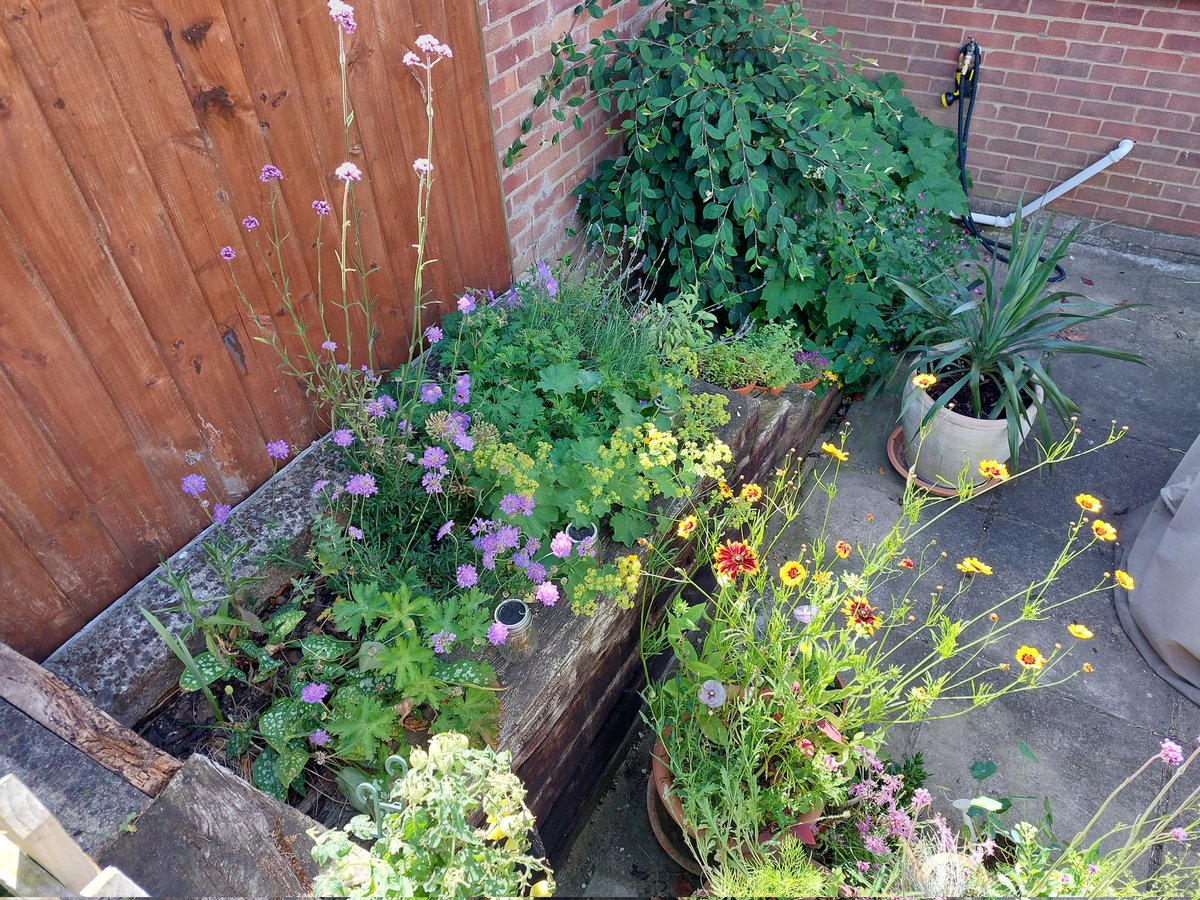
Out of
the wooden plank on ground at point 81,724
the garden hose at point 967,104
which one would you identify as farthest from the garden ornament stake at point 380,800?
the garden hose at point 967,104

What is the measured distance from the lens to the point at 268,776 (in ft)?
5.16

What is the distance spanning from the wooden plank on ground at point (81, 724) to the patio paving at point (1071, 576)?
1161mm

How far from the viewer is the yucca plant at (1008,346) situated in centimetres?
279

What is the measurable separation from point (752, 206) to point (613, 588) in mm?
1765

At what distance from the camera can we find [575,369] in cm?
228

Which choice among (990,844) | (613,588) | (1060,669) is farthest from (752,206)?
(990,844)

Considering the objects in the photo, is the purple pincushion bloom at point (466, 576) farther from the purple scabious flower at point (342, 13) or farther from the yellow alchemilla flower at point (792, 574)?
the purple scabious flower at point (342, 13)

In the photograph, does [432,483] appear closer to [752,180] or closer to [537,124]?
[537,124]

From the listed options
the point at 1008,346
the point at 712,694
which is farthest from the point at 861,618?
the point at 1008,346

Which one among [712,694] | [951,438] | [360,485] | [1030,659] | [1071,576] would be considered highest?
[360,485]

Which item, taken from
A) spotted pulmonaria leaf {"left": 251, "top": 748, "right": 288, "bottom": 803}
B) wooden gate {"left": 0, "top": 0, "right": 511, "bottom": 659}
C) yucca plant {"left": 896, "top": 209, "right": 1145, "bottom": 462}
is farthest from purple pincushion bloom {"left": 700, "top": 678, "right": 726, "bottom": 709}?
yucca plant {"left": 896, "top": 209, "right": 1145, "bottom": 462}

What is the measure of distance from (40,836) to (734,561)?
4.06 feet

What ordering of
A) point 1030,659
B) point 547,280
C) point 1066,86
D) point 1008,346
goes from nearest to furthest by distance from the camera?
1. point 1030,659
2. point 547,280
3. point 1008,346
4. point 1066,86

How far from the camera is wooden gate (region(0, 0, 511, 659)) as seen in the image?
147 cm
